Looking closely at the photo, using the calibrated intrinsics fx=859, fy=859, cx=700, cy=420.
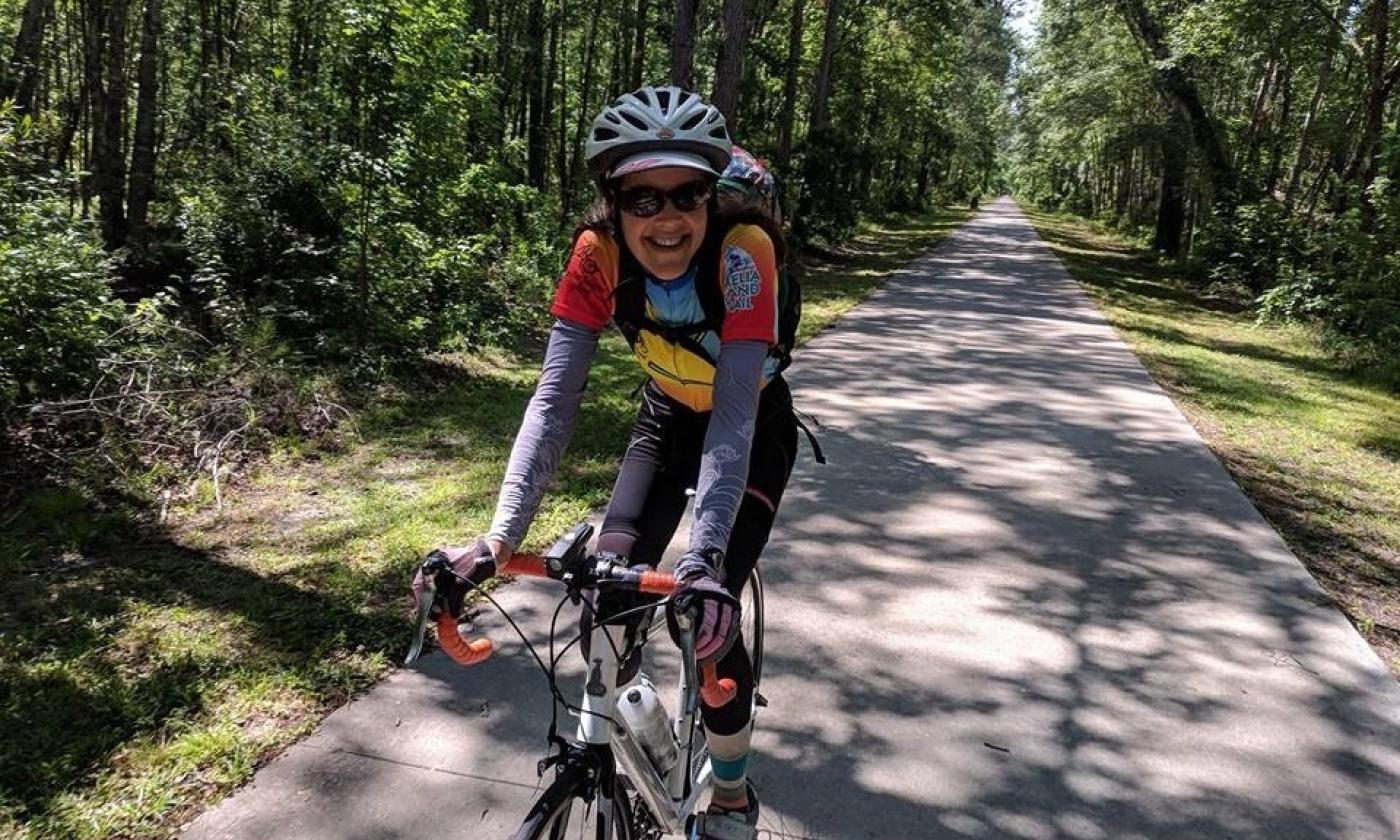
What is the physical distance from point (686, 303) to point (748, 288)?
0.67ft

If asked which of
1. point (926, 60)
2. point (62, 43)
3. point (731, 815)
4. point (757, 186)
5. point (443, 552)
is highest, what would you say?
point (926, 60)

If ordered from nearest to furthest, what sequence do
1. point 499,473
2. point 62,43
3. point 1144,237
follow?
point 499,473 < point 62,43 < point 1144,237

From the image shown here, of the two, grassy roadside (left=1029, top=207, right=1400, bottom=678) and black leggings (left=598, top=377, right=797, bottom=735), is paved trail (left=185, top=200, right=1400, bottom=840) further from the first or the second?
black leggings (left=598, top=377, right=797, bottom=735)

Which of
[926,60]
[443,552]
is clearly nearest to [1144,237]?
[926,60]

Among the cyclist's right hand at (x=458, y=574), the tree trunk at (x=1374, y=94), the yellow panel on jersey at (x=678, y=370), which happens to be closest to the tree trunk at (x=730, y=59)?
the yellow panel on jersey at (x=678, y=370)

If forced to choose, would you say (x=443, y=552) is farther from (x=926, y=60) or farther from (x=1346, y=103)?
(x=926, y=60)

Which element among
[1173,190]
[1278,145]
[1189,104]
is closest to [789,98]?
[1189,104]

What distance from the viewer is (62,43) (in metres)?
20.4

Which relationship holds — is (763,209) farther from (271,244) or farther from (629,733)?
(271,244)

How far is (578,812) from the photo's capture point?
1843 mm

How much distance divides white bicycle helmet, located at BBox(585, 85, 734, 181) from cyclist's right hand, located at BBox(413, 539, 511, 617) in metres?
0.98

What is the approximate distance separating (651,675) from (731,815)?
1092mm

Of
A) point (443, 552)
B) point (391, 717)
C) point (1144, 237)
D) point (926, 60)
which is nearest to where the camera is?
point (443, 552)

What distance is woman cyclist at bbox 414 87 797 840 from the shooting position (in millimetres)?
2137
